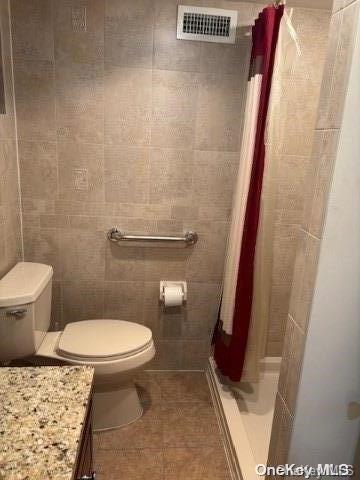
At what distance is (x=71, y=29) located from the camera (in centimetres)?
180

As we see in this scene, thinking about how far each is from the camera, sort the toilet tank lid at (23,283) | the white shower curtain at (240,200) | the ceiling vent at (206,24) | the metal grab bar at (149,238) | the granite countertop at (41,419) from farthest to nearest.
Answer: the metal grab bar at (149,238)
the ceiling vent at (206,24)
the white shower curtain at (240,200)
the toilet tank lid at (23,283)
the granite countertop at (41,419)

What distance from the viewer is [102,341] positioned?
1795 millimetres

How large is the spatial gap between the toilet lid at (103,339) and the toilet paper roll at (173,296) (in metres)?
0.23

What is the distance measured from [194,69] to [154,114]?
324 mm

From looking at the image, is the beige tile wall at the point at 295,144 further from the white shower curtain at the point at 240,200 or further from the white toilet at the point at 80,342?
the white toilet at the point at 80,342

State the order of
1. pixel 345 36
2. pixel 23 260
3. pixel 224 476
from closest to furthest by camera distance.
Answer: pixel 345 36 < pixel 224 476 < pixel 23 260

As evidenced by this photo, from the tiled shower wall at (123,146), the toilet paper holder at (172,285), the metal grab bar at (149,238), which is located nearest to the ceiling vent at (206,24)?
the tiled shower wall at (123,146)

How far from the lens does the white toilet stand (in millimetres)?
1625

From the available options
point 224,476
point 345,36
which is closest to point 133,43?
point 345,36

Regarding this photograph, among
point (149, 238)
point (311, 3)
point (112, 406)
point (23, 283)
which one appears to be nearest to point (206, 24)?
point (311, 3)

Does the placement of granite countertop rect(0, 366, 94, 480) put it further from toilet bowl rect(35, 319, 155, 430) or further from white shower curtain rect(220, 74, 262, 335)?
white shower curtain rect(220, 74, 262, 335)

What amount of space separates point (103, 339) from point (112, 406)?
14.8 inches

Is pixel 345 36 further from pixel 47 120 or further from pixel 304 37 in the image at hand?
pixel 47 120

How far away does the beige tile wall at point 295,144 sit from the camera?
6.18 feet
